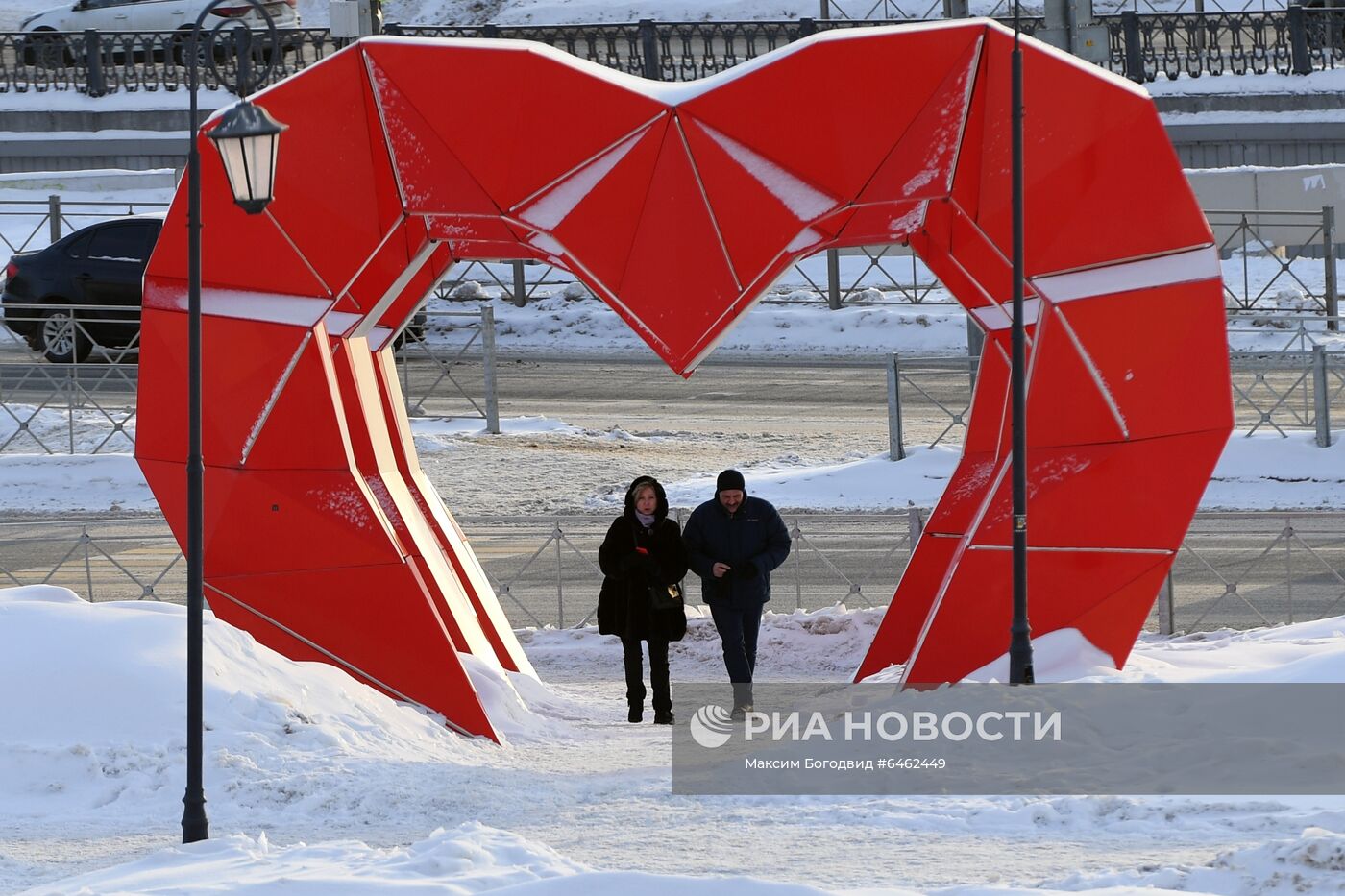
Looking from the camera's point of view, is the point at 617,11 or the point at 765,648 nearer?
the point at 765,648

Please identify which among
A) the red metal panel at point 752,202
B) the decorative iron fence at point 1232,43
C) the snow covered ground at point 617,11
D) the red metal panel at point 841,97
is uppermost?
Result: the snow covered ground at point 617,11

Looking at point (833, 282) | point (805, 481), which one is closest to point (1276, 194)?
point (833, 282)

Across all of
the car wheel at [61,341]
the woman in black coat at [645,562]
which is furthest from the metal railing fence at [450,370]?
the woman in black coat at [645,562]

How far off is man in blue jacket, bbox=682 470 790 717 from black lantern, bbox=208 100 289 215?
343 cm

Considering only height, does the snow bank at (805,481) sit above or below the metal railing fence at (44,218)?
below

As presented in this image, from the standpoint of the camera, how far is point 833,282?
25234mm

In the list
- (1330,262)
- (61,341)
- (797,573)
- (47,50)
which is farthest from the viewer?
(47,50)

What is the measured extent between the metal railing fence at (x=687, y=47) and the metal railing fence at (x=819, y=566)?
48.3 feet

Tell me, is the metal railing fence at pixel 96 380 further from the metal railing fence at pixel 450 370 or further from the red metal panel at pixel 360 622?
the red metal panel at pixel 360 622

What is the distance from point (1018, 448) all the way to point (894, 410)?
8.28 m

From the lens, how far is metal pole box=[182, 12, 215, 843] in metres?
8.22

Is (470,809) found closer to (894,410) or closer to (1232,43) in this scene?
(894,410)

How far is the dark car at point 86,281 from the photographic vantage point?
21.5 metres

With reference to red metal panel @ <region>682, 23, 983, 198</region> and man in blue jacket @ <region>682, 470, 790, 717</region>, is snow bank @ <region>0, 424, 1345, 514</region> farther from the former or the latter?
red metal panel @ <region>682, 23, 983, 198</region>
